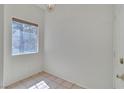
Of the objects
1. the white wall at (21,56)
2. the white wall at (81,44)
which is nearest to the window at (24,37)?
the white wall at (21,56)

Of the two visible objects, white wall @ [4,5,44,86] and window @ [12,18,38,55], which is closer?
white wall @ [4,5,44,86]

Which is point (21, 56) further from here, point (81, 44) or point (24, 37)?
point (81, 44)

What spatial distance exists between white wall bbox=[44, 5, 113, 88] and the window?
0.85 ft

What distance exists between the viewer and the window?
1849mm

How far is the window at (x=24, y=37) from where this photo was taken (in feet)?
6.07

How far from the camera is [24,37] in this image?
2055 millimetres

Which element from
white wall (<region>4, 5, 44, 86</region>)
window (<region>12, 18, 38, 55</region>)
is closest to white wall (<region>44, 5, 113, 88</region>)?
white wall (<region>4, 5, 44, 86</region>)

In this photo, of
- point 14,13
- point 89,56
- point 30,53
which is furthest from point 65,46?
point 14,13

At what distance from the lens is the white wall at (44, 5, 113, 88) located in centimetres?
159

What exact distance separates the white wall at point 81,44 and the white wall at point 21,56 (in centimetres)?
15

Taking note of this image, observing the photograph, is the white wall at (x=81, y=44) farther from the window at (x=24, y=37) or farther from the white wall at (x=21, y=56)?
the window at (x=24, y=37)

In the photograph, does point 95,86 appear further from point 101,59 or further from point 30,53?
point 30,53

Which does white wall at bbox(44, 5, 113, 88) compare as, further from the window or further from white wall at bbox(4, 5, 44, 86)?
the window
